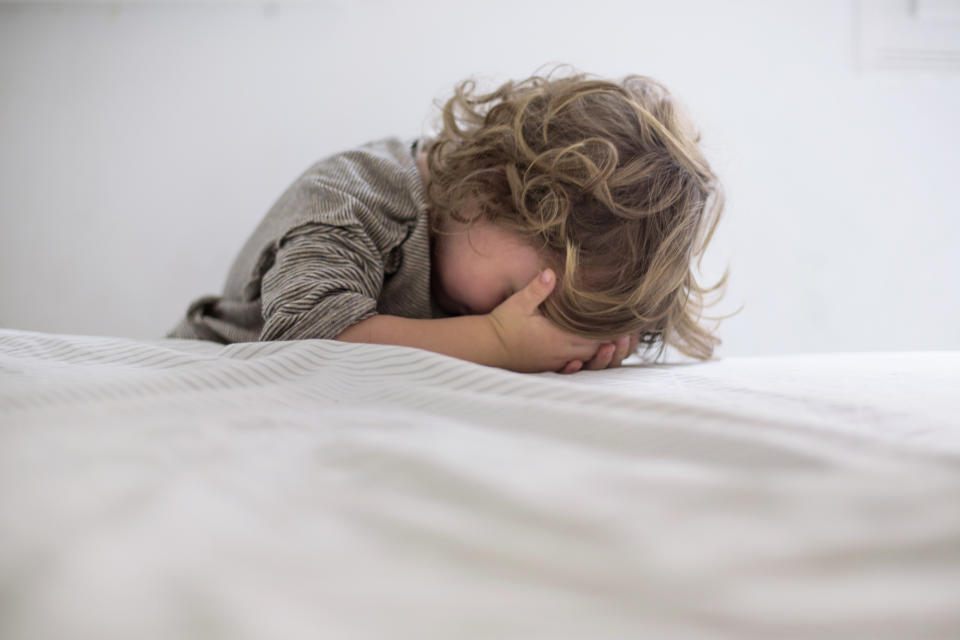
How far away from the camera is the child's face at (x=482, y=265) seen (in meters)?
0.73

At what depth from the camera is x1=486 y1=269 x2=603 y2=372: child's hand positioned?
690 mm

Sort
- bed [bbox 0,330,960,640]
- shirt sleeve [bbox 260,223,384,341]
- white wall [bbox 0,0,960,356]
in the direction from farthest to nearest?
white wall [bbox 0,0,960,356], shirt sleeve [bbox 260,223,384,341], bed [bbox 0,330,960,640]

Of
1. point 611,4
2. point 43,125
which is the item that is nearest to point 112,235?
point 43,125

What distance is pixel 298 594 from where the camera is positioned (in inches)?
6.3

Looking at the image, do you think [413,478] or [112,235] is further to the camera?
[112,235]

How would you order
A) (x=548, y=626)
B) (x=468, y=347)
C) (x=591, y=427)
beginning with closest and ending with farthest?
(x=548, y=626) < (x=591, y=427) < (x=468, y=347)

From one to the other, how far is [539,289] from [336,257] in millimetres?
237

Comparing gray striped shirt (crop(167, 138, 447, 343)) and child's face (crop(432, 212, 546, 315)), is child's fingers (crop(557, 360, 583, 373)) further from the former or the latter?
gray striped shirt (crop(167, 138, 447, 343))

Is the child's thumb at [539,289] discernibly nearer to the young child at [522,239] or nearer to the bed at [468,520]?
the young child at [522,239]

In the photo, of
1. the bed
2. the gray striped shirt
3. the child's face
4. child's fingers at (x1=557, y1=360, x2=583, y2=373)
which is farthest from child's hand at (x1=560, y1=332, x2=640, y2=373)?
the bed

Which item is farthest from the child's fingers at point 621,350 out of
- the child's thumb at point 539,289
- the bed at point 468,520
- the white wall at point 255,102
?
the white wall at point 255,102

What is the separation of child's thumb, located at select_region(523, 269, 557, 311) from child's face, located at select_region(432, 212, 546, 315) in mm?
31

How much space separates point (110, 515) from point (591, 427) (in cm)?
19

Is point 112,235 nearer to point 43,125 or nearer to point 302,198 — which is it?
point 43,125
